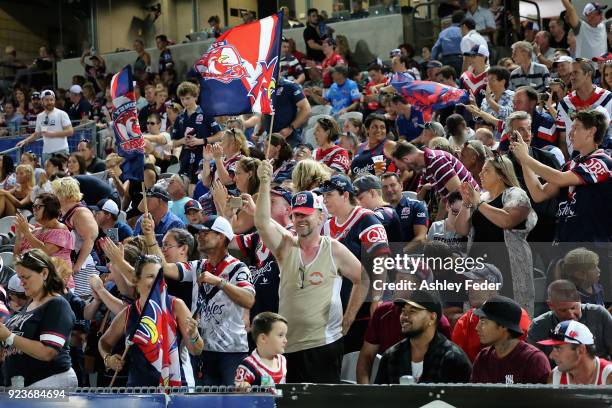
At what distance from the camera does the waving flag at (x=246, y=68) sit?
8.69 m

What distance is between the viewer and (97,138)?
681 inches

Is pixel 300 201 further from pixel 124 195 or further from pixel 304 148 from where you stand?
pixel 124 195

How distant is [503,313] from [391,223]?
77.8 inches

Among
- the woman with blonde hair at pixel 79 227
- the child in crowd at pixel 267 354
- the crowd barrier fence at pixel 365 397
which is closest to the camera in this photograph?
the crowd barrier fence at pixel 365 397

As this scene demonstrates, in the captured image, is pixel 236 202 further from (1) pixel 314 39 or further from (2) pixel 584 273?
(1) pixel 314 39

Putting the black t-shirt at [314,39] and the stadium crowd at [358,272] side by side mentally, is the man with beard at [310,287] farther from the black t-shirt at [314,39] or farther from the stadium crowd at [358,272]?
the black t-shirt at [314,39]

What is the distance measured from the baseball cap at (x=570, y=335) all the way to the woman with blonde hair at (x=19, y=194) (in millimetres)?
8510

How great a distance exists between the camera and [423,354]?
241 inches

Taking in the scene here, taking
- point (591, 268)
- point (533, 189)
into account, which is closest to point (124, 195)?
point (533, 189)

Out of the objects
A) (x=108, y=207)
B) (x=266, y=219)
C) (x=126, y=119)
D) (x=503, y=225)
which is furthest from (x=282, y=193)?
(x=108, y=207)

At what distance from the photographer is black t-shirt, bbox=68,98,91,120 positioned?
19703 millimetres

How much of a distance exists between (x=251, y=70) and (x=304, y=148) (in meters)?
1.95

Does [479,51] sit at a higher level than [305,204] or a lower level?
higher

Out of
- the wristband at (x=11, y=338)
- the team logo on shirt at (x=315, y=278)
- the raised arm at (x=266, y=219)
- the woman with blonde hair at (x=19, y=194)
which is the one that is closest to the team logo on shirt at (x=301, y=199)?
the raised arm at (x=266, y=219)
